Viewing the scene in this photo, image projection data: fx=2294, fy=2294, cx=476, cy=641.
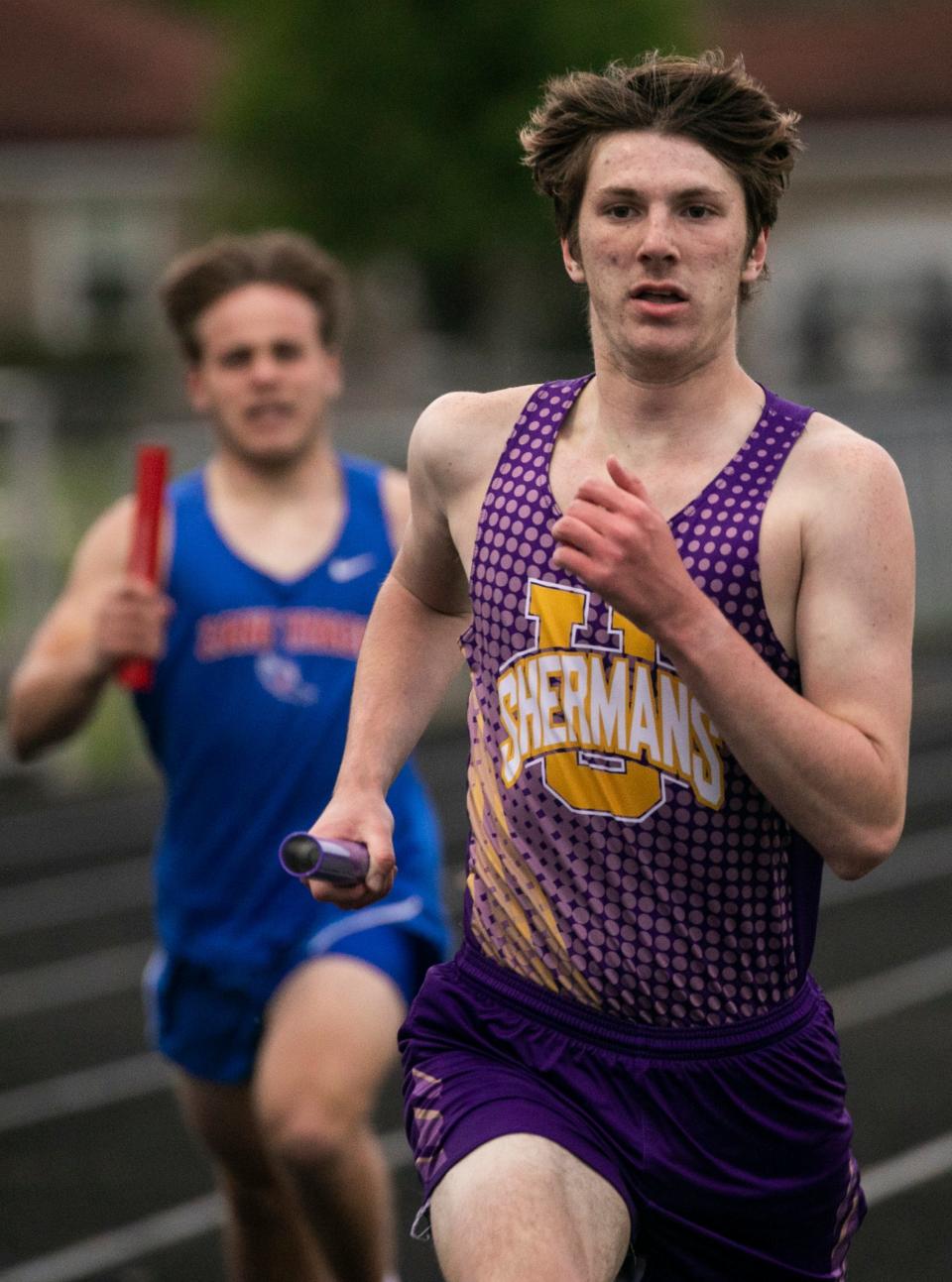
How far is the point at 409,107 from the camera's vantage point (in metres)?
30.3

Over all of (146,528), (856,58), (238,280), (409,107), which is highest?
(238,280)

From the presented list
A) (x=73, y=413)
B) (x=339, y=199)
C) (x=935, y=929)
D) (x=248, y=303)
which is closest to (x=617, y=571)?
(x=248, y=303)

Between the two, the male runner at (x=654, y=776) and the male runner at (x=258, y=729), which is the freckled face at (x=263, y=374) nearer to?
the male runner at (x=258, y=729)

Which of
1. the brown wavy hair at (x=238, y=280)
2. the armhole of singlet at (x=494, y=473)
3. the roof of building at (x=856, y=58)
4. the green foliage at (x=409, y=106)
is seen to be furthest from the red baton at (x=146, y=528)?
the roof of building at (x=856, y=58)

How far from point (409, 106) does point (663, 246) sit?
92.6 feet

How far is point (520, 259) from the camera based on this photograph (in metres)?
32.5

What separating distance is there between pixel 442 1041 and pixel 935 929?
7.01 metres

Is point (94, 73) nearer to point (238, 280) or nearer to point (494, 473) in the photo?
point (238, 280)

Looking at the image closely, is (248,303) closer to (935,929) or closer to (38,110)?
(935,929)

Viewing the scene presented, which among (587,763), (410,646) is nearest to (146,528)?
(410,646)

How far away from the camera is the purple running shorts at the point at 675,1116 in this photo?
10.1 feet

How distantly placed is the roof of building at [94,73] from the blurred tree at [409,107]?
4.01 m

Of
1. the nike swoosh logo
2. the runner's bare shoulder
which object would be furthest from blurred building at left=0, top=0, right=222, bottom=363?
the runner's bare shoulder

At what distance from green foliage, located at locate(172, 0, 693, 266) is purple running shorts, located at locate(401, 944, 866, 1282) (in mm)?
27236
